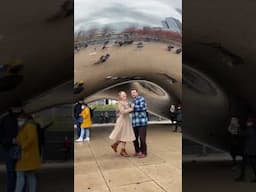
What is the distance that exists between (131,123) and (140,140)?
320mm

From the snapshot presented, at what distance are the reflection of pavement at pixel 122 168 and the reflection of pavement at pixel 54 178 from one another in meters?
1.66

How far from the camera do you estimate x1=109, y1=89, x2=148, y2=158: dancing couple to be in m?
5.57

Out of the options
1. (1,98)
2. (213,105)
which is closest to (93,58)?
(1,98)

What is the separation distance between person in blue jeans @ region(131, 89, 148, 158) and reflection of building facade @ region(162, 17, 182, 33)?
947mm

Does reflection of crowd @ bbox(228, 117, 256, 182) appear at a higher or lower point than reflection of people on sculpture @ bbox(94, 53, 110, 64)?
lower

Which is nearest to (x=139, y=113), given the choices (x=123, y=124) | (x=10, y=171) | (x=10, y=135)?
(x=123, y=124)

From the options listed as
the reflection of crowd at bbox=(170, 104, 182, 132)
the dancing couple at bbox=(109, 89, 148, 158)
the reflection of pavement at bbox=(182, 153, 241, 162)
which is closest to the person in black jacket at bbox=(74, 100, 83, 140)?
the dancing couple at bbox=(109, 89, 148, 158)

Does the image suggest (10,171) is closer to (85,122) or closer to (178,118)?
(85,122)

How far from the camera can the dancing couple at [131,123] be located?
5574mm

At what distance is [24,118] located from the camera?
20.5 feet

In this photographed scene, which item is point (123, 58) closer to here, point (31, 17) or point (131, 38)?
point (131, 38)

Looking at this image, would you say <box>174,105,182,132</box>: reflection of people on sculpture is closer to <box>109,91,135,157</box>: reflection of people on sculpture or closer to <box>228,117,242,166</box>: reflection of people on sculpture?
<box>109,91,135,157</box>: reflection of people on sculpture

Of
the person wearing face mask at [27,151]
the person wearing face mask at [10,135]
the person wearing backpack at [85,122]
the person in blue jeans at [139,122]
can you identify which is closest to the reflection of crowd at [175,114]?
the person in blue jeans at [139,122]

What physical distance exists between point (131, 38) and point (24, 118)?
79.4 inches
